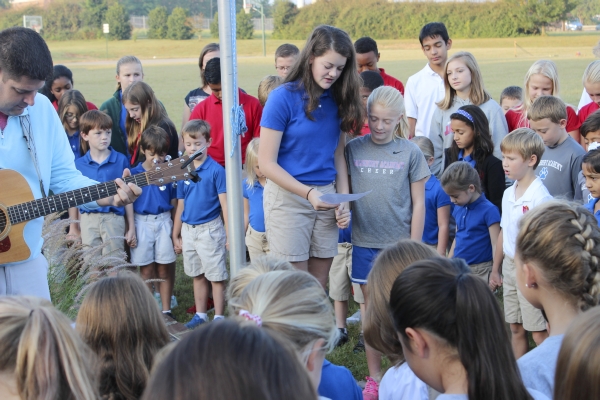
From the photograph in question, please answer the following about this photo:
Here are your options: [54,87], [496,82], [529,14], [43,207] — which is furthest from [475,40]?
[43,207]

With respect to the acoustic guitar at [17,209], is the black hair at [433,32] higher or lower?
higher

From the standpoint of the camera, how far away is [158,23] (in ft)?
201

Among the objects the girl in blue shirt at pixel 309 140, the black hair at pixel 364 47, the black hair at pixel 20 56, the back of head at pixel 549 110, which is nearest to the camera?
the black hair at pixel 20 56

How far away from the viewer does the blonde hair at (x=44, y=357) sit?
5.63ft

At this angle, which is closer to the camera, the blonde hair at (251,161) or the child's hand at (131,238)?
the blonde hair at (251,161)

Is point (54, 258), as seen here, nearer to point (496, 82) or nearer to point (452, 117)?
point (452, 117)

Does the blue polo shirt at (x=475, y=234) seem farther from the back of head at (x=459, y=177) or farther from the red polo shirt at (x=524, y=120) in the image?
the red polo shirt at (x=524, y=120)

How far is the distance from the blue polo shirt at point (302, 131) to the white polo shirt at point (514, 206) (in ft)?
4.13

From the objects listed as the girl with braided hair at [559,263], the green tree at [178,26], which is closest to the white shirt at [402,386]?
the girl with braided hair at [559,263]


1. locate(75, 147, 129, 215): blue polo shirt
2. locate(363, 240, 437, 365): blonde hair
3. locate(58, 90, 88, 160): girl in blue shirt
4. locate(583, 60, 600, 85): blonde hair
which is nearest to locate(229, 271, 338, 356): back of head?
locate(363, 240, 437, 365): blonde hair

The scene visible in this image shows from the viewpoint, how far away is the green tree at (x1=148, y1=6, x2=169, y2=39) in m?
61.2

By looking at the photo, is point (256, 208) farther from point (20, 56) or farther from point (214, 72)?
point (20, 56)

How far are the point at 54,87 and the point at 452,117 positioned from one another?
14.1 feet

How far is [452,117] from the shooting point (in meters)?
5.23
